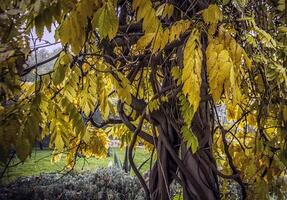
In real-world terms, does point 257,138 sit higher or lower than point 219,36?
lower

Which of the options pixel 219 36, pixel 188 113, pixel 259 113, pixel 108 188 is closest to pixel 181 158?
pixel 259 113

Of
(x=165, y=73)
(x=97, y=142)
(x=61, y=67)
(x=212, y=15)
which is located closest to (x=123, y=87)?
(x=61, y=67)

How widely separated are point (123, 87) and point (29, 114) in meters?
0.29

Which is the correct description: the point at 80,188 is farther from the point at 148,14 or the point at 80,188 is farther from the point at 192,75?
the point at 192,75

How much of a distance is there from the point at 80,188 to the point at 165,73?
A: 8.99ft

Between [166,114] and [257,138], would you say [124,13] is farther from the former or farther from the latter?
[257,138]

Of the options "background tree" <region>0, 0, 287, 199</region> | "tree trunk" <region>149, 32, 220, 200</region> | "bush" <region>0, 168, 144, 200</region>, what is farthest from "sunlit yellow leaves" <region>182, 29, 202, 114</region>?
"bush" <region>0, 168, 144, 200</region>

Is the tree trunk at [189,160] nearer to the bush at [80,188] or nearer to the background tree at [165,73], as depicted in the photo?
the background tree at [165,73]

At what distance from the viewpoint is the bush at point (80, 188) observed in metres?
3.76

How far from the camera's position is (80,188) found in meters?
3.88

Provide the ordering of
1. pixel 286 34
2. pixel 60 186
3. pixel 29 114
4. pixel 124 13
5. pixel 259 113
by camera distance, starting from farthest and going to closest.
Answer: pixel 60 186, pixel 124 13, pixel 259 113, pixel 286 34, pixel 29 114

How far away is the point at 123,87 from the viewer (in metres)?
0.99

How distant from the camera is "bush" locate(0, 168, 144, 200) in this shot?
3758mm

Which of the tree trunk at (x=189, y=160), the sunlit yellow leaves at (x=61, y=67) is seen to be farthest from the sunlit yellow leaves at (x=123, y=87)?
the tree trunk at (x=189, y=160)
